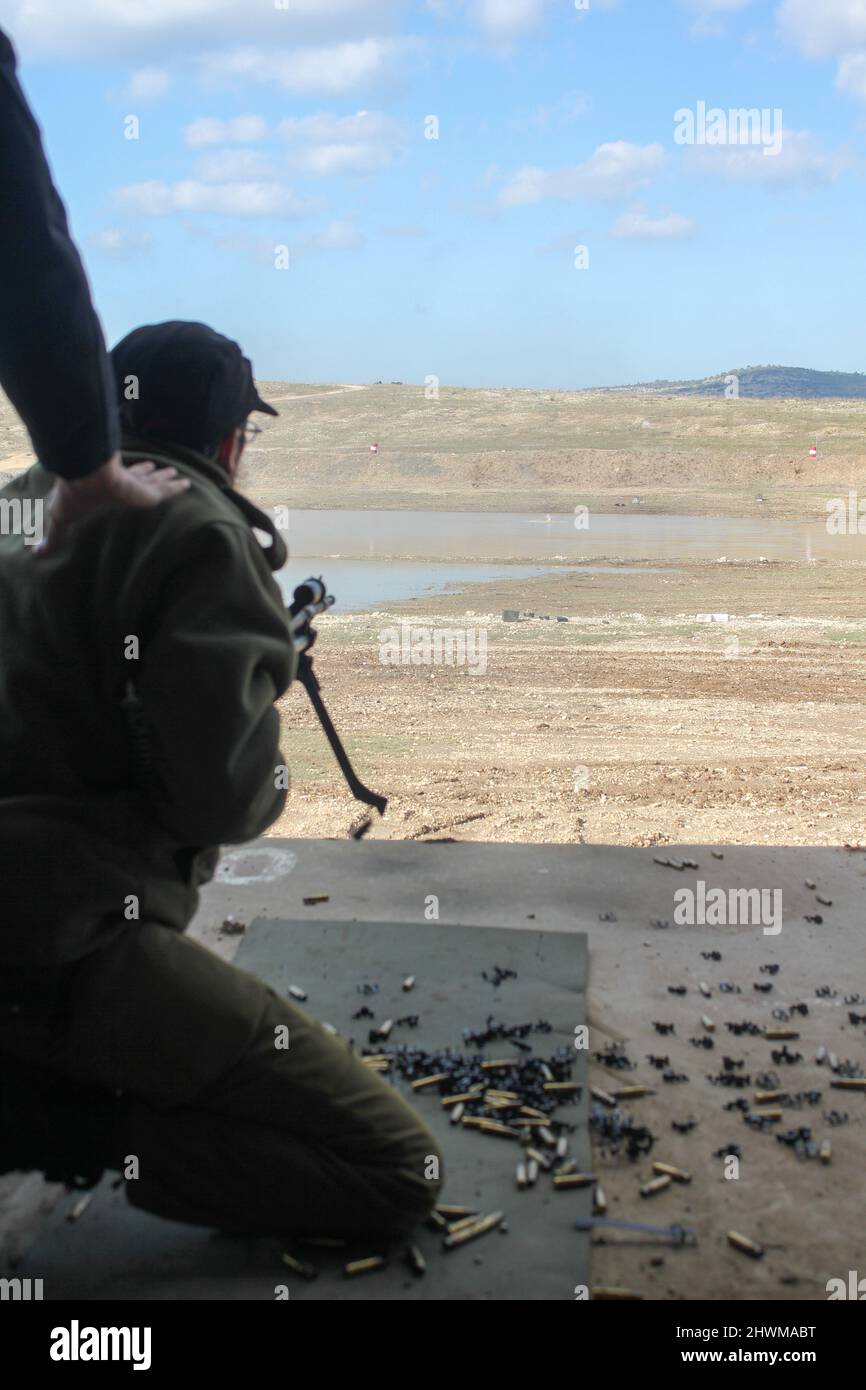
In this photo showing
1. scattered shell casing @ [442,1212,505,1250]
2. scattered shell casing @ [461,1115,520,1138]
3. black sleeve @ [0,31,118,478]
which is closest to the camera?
black sleeve @ [0,31,118,478]

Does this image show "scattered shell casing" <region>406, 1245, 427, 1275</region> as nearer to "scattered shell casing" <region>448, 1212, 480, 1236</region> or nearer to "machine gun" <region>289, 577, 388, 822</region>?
"scattered shell casing" <region>448, 1212, 480, 1236</region>

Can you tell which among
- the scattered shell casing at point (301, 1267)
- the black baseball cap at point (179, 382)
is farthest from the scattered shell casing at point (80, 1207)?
the black baseball cap at point (179, 382)

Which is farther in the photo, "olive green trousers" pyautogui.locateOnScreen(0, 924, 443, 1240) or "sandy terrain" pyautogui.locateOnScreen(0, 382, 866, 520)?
"sandy terrain" pyautogui.locateOnScreen(0, 382, 866, 520)

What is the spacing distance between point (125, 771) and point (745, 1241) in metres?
1.68

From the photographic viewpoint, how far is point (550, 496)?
116ft

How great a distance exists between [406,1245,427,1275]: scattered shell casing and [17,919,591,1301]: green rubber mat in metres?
0.02

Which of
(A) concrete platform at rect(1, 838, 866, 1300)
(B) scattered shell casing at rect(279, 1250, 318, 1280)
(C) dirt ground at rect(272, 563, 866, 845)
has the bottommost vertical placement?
(C) dirt ground at rect(272, 563, 866, 845)

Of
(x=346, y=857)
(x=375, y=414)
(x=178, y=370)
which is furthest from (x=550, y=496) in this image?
(x=178, y=370)

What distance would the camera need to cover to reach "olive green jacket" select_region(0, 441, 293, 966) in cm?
252

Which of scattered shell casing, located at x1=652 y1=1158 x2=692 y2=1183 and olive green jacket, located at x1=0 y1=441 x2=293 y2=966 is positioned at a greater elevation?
olive green jacket, located at x1=0 y1=441 x2=293 y2=966

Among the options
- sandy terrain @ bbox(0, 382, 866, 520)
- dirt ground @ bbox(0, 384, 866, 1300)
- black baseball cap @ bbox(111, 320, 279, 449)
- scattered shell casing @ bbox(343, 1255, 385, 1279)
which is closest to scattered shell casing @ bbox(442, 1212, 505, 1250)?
scattered shell casing @ bbox(343, 1255, 385, 1279)

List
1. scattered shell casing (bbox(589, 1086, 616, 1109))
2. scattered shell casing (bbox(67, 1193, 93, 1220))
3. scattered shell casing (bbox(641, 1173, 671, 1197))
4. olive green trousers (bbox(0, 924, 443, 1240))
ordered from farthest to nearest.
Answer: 1. scattered shell casing (bbox(589, 1086, 616, 1109))
2. scattered shell casing (bbox(641, 1173, 671, 1197))
3. scattered shell casing (bbox(67, 1193, 93, 1220))
4. olive green trousers (bbox(0, 924, 443, 1240))

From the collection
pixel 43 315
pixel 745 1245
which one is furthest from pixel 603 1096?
pixel 43 315
